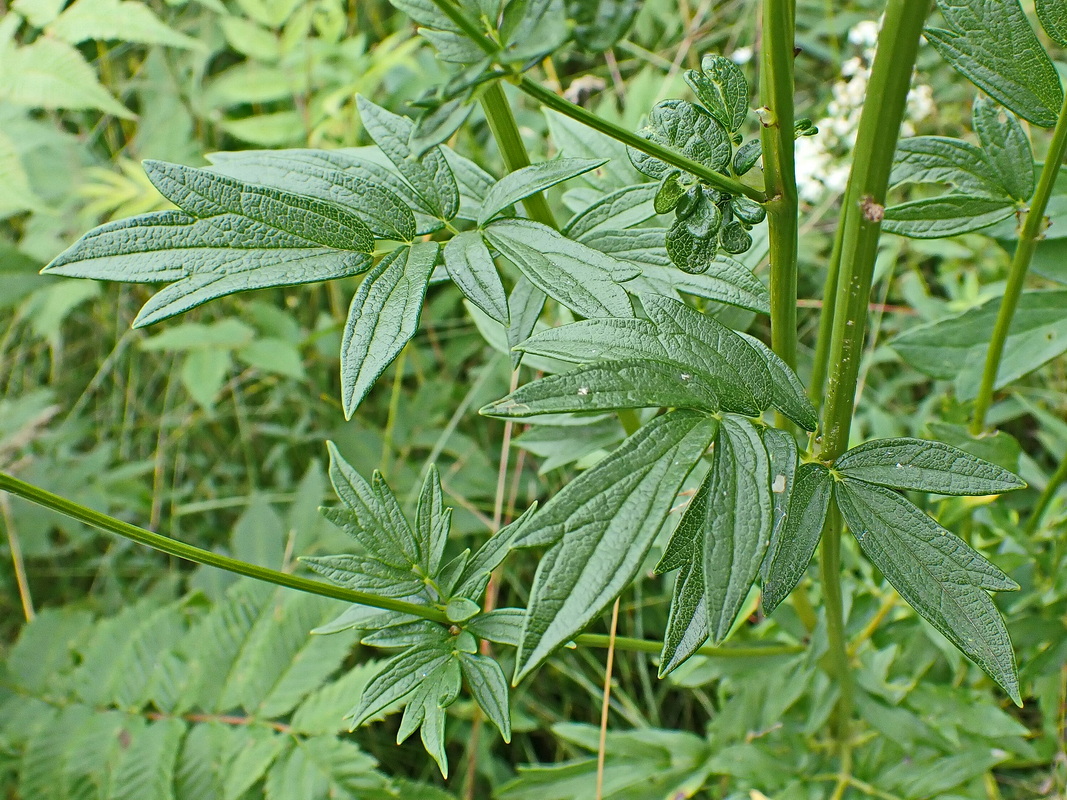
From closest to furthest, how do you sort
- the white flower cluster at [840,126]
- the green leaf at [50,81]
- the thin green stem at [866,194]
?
1. the thin green stem at [866,194]
2. the green leaf at [50,81]
3. the white flower cluster at [840,126]

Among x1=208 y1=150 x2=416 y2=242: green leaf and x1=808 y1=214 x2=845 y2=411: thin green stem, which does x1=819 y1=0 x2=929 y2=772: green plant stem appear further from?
x1=208 y1=150 x2=416 y2=242: green leaf

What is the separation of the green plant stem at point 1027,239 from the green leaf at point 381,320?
58 centimetres

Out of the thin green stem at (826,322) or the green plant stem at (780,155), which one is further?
the thin green stem at (826,322)

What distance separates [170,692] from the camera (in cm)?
137

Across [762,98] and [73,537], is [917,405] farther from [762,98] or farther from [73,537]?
[73,537]

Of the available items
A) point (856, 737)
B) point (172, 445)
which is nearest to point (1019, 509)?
point (856, 737)

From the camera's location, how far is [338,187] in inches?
27.3

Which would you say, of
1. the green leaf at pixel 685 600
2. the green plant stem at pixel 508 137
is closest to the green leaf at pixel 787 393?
the green leaf at pixel 685 600

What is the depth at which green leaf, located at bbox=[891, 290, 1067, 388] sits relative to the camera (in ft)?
3.46

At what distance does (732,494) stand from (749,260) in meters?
0.42

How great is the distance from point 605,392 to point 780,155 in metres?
0.21

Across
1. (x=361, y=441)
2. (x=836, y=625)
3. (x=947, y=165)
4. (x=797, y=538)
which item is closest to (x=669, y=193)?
(x=797, y=538)

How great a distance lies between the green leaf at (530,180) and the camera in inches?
25.3

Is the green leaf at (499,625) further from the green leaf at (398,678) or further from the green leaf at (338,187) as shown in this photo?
the green leaf at (338,187)
